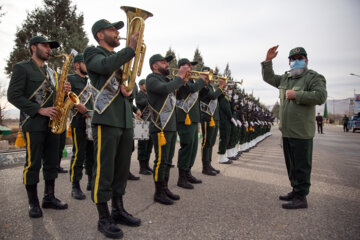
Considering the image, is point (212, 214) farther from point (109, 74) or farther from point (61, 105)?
point (61, 105)

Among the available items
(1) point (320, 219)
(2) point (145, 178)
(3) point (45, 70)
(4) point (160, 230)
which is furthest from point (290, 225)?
(3) point (45, 70)

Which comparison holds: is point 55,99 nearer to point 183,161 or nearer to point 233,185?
point 183,161

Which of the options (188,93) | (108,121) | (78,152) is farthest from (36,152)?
(188,93)

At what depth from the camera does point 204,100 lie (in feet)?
18.6

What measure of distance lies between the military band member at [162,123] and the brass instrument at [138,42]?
84 centimetres

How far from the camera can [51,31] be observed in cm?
1617

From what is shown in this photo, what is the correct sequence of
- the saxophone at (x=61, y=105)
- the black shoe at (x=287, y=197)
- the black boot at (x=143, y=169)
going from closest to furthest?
the saxophone at (x=61, y=105), the black shoe at (x=287, y=197), the black boot at (x=143, y=169)

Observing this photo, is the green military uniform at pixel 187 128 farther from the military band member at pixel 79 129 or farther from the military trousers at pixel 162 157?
the military band member at pixel 79 129

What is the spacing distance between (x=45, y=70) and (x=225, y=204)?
3297 millimetres

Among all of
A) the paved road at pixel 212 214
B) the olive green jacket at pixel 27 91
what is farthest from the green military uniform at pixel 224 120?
the olive green jacket at pixel 27 91

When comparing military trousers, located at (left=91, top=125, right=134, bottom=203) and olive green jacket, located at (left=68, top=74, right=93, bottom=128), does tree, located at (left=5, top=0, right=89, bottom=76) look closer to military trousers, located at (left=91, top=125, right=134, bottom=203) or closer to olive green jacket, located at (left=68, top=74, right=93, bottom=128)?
olive green jacket, located at (left=68, top=74, right=93, bottom=128)

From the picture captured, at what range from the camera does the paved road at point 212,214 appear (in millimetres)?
2652

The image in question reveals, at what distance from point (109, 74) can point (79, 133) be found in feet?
6.49

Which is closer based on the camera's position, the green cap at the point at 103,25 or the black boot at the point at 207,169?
the green cap at the point at 103,25
